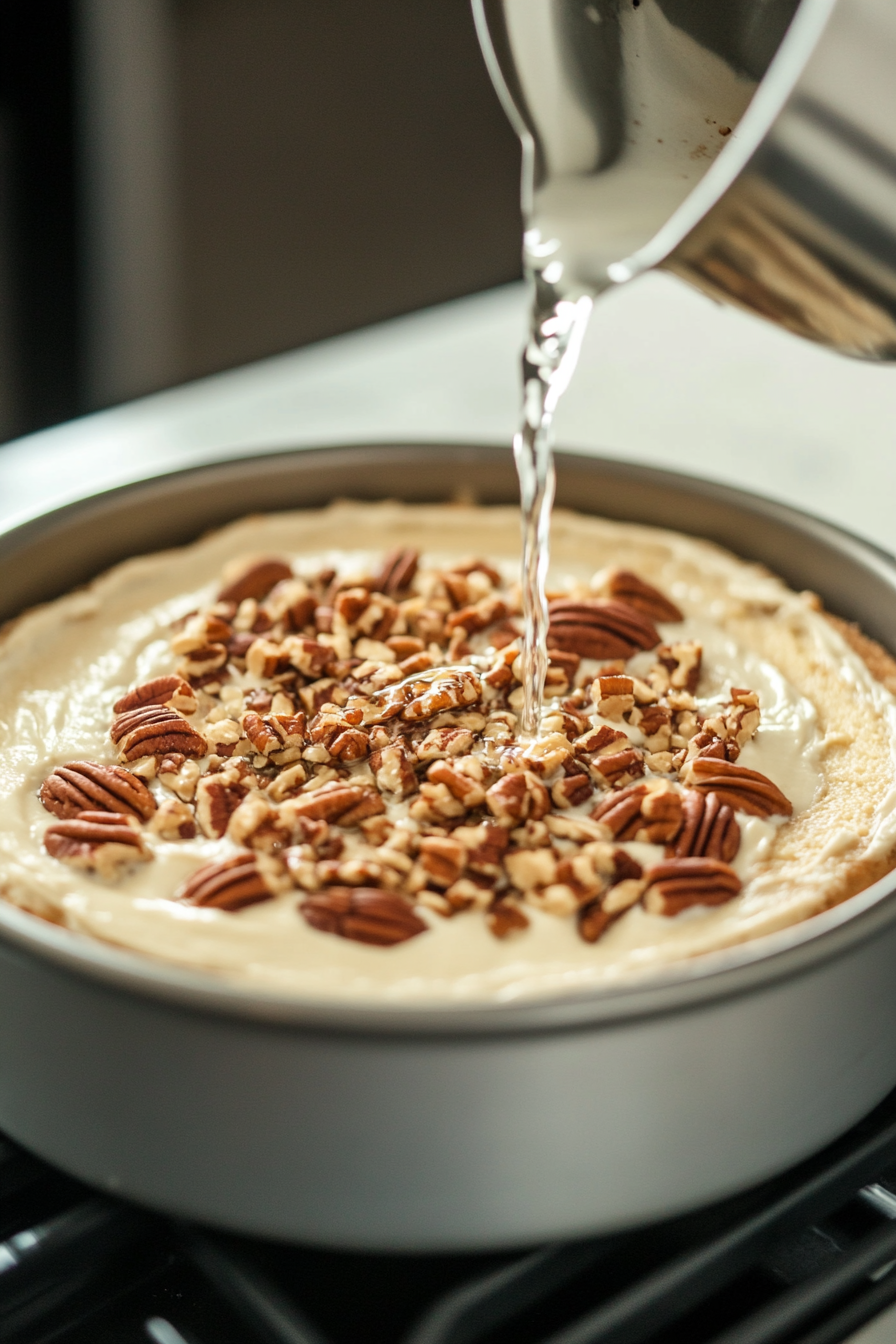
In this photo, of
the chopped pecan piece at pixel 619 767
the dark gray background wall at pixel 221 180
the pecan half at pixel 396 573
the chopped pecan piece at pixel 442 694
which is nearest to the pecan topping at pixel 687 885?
the chopped pecan piece at pixel 619 767

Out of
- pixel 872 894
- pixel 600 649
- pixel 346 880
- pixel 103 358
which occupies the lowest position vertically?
pixel 872 894

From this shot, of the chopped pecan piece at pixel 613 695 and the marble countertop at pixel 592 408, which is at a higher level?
the marble countertop at pixel 592 408

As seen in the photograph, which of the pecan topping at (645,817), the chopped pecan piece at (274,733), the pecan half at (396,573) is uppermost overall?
the pecan half at (396,573)

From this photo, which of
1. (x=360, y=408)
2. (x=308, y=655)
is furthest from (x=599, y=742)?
(x=360, y=408)

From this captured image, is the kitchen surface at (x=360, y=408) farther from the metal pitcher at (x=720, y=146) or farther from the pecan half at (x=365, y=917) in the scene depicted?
the pecan half at (x=365, y=917)

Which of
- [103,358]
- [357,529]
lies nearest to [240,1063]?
[357,529]

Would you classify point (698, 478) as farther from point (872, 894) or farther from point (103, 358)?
point (103, 358)

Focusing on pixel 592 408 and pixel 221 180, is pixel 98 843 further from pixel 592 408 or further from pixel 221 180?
pixel 221 180
